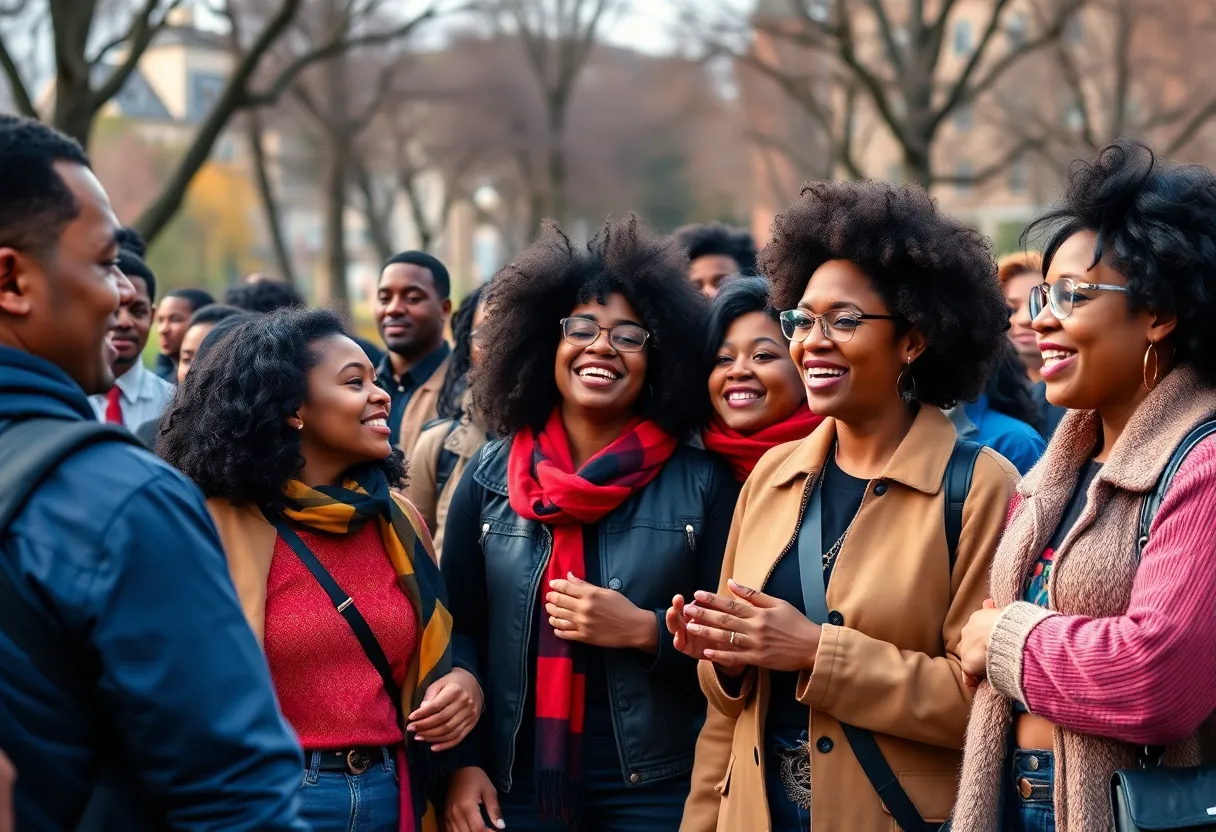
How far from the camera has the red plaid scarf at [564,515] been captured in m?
4.07

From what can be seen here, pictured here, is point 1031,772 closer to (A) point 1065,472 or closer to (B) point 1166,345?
(A) point 1065,472

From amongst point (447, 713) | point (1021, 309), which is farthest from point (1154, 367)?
point (1021, 309)

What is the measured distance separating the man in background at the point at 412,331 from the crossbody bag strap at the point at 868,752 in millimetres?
3835

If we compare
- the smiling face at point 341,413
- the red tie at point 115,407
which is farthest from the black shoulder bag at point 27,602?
the red tie at point 115,407

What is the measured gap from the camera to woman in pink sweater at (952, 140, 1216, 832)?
280 centimetres

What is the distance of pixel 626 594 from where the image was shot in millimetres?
4172

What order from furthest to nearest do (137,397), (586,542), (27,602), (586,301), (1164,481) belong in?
(137,397) → (586,301) → (586,542) → (1164,481) → (27,602)

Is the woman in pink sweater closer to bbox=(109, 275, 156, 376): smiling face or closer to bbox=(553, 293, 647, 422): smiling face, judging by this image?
bbox=(553, 293, 647, 422): smiling face

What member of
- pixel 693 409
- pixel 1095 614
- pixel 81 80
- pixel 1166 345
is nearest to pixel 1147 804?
pixel 1095 614

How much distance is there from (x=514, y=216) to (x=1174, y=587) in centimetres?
4627

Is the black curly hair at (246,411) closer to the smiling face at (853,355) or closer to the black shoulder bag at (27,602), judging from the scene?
the smiling face at (853,355)

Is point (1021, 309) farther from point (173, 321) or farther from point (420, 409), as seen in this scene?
point (173, 321)

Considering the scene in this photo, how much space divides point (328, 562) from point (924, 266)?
1.87 m

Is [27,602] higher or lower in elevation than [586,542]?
higher
